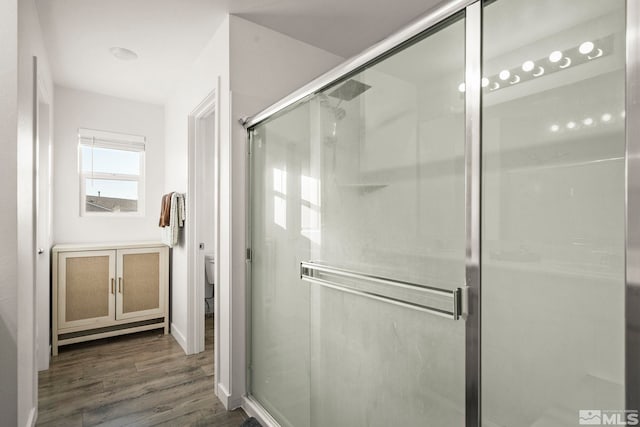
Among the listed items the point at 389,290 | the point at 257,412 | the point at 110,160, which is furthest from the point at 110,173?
the point at 389,290

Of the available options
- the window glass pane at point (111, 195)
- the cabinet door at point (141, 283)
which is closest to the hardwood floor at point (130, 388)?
the cabinet door at point (141, 283)

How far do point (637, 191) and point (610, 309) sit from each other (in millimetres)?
252

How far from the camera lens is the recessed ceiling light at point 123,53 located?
2625mm

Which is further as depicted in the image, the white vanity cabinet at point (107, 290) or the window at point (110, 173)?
the window at point (110, 173)

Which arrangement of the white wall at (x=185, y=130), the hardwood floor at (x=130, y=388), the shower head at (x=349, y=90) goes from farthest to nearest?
the white wall at (x=185, y=130) → the hardwood floor at (x=130, y=388) → the shower head at (x=349, y=90)

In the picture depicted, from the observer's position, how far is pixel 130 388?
2408 millimetres

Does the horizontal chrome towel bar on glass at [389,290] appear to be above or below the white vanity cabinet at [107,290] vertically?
above

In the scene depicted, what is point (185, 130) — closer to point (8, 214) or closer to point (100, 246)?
point (100, 246)

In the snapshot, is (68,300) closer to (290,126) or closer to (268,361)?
(268,361)

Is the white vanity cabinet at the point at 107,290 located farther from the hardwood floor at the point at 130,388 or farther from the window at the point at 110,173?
the window at the point at 110,173

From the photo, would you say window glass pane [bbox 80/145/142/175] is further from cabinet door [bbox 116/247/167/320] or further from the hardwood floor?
the hardwood floor

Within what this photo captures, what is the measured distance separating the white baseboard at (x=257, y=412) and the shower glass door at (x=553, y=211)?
1.37 m
